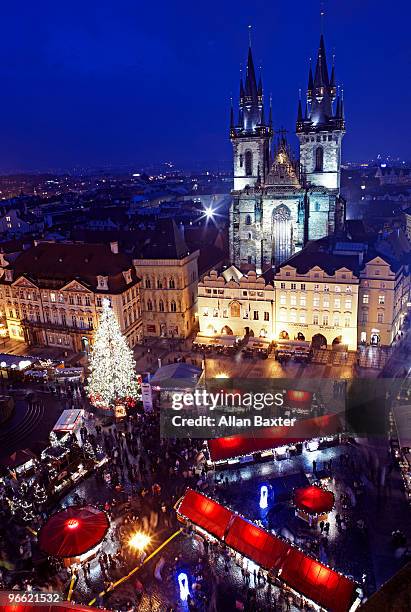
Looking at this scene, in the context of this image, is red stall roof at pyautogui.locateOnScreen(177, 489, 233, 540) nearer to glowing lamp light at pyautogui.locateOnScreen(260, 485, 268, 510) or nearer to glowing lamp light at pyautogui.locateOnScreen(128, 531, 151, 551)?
glowing lamp light at pyautogui.locateOnScreen(128, 531, 151, 551)

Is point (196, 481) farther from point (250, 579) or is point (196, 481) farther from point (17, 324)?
point (17, 324)

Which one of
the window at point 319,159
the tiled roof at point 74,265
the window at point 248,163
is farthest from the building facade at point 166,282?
the window at point 319,159

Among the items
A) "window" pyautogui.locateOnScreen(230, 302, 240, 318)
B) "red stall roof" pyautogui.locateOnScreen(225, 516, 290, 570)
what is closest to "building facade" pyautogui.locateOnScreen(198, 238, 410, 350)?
"window" pyautogui.locateOnScreen(230, 302, 240, 318)

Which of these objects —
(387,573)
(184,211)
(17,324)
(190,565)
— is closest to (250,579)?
(190,565)

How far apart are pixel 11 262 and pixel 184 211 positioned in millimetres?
74909

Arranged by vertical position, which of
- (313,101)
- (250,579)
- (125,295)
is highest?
(313,101)

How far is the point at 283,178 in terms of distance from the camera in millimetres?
71250

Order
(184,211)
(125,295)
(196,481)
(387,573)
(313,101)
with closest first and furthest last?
(387,573)
(196,481)
(125,295)
(313,101)
(184,211)

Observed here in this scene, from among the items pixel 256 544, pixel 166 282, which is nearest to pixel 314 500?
pixel 256 544

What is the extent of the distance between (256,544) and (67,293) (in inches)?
1561

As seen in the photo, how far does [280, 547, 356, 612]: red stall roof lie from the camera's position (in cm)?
2383

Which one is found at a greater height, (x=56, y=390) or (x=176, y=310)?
(x=176, y=310)

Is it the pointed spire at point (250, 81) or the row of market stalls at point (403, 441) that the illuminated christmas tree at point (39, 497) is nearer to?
the row of market stalls at point (403, 441)

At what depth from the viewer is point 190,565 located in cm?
2778
